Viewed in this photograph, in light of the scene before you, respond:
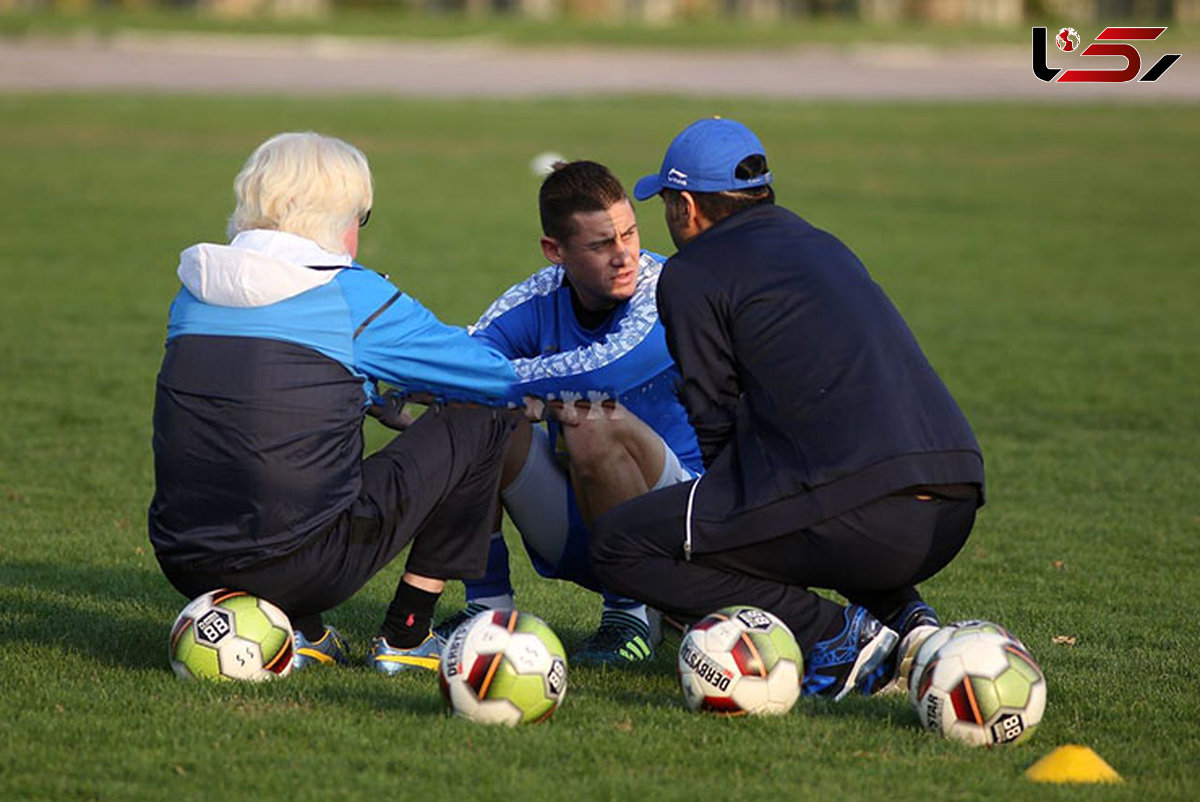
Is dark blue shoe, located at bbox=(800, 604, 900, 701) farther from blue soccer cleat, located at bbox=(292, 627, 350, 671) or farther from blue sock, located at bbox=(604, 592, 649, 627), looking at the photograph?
blue soccer cleat, located at bbox=(292, 627, 350, 671)

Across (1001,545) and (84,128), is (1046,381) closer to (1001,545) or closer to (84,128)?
(1001,545)

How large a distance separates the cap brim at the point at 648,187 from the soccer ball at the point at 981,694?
70.7 inches

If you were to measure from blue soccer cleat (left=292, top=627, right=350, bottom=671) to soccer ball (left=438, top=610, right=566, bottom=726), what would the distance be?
85 cm

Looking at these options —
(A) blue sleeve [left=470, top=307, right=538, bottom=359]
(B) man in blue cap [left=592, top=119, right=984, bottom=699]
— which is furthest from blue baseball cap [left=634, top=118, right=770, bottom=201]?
(A) blue sleeve [left=470, top=307, right=538, bottom=359]

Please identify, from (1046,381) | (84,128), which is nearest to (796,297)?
(1046,381)

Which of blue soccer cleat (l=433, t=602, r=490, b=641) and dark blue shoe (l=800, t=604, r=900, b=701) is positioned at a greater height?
dark blue shoe (l=800, t=604, r=900, b=701)

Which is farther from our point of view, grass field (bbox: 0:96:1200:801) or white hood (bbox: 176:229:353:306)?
white hood (bbox: 176:229:353:306)

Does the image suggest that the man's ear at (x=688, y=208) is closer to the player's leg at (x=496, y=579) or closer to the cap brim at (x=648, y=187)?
the cap brim at (x=648, y=187)

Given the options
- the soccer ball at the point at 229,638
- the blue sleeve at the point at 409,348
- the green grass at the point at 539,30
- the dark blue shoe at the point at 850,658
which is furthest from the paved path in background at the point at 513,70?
the dark blue shoe at the point at 850,658

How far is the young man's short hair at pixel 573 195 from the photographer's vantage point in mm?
6668

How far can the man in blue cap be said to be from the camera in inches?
219

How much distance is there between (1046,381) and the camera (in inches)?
508

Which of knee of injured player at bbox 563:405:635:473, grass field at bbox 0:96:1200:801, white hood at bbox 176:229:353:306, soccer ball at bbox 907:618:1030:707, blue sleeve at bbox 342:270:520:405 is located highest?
white hood at bbox 176:229:353:306

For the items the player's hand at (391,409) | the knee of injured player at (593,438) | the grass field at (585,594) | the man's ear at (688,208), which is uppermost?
Answer: the man's ear at (688,208)
